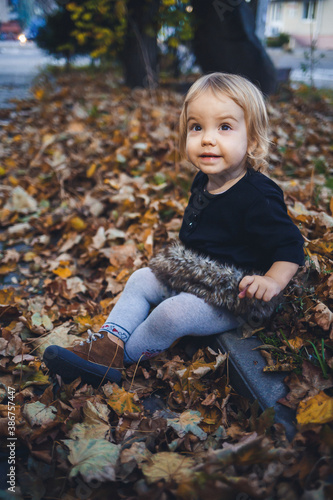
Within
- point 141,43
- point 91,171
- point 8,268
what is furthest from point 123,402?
point 141,43

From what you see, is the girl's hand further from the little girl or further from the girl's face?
the girl's face

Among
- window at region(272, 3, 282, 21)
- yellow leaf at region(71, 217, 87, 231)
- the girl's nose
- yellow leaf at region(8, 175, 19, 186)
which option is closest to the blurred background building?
window at region(272, 3, 282, 21)

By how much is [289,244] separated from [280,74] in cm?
638

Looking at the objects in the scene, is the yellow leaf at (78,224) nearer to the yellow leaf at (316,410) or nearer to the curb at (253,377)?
the curb at (253,377)

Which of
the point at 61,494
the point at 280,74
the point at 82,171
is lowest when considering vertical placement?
the point at 61,494

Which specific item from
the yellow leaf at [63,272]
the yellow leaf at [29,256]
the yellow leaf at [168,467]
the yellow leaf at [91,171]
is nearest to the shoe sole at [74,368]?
the yellow leaf at [168,467]

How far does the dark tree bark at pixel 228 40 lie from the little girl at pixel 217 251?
370 cm

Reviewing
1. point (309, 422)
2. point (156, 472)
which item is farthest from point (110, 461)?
point (309, 422)

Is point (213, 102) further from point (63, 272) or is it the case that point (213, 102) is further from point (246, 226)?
point (63, 272)

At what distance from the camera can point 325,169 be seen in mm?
3396

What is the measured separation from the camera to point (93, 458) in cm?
133

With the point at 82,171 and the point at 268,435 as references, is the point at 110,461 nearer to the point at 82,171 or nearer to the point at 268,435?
the point at 268,435

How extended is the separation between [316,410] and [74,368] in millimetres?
978

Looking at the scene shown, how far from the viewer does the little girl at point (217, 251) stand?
167 centimetres
